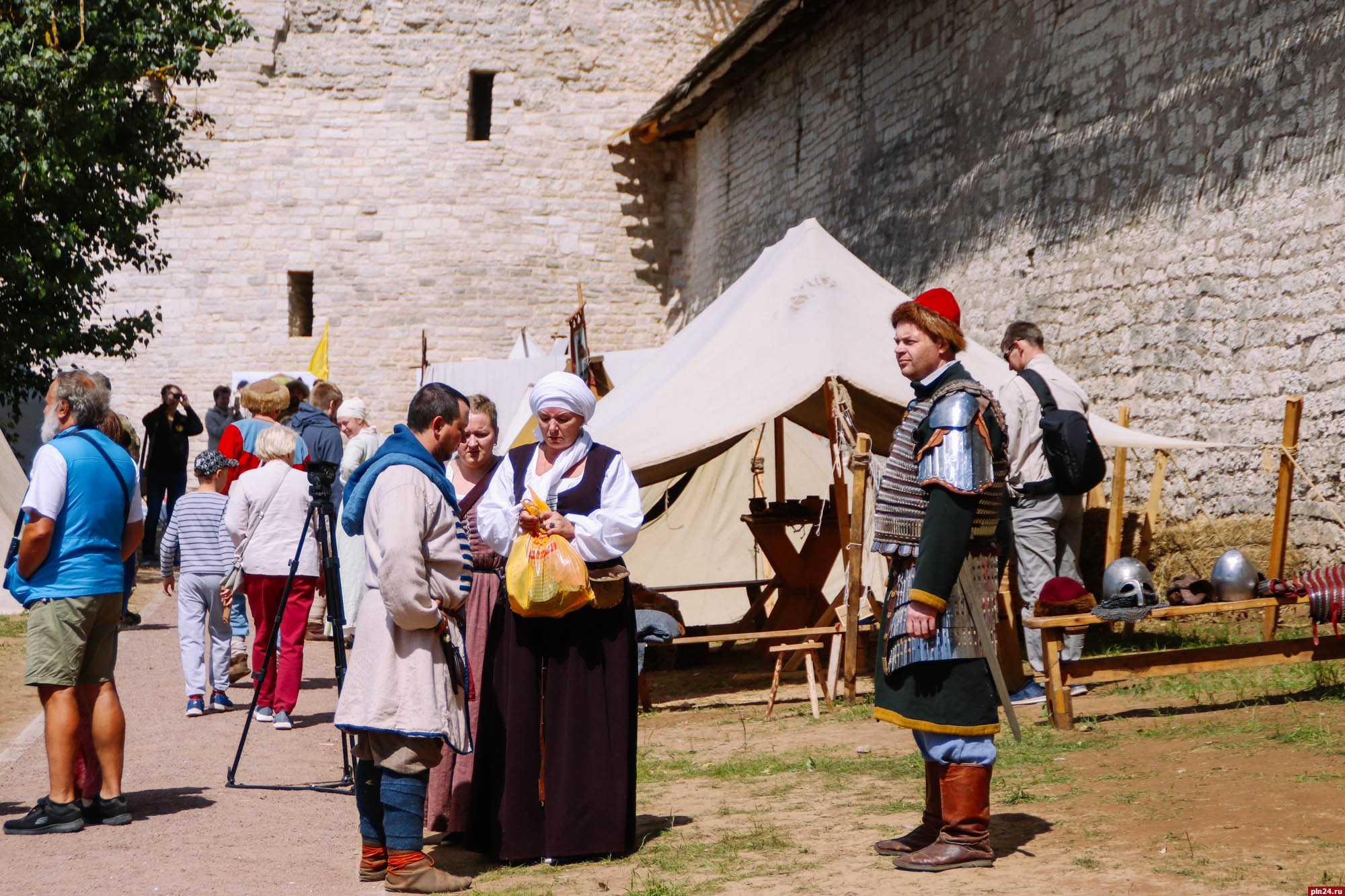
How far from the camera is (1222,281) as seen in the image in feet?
28.2

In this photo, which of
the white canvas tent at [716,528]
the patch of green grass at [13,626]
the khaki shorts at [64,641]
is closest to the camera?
the khaki shorts at [64,641]

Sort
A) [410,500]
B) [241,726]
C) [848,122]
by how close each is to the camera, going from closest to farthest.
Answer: [410,500]
[241,726]
[848,122]

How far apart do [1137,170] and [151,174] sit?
347 inches

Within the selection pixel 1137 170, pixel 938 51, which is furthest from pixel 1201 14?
pixel 938 51

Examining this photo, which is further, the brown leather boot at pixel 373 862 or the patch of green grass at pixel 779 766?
the patch of green grass at pixel 779 766

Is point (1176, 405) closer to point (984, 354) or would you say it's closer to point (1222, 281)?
point (1222, 281)

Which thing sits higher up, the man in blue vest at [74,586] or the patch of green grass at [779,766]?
the man in blue vest at [74,586]

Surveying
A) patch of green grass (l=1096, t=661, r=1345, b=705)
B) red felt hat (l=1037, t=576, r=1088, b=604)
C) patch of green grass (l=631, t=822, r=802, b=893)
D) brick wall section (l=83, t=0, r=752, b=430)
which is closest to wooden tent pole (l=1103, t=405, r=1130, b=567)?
patch of green grass (l=1096, t=661, r=1345, b=705)

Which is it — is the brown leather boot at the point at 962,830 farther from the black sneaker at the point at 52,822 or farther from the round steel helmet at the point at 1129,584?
the black sneaker at the point at 52,822

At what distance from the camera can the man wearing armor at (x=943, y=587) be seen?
3637mm

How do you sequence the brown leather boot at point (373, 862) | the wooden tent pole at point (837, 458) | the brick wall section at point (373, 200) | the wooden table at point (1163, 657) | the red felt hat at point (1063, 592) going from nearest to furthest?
the brown leather boot at point (373, 862), the wooden table at point (1163, 657), the red felt hat at point (1063, 592), the wooden tent pole at point (837, 458), the brick wall section at point (373, 200)

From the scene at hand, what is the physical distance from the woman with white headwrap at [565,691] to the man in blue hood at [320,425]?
5.03m

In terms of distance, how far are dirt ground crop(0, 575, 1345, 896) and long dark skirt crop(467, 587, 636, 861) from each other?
10 cm

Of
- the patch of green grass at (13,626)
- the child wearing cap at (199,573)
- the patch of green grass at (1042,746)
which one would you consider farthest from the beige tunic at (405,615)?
the patch of green grass at (13,626)
